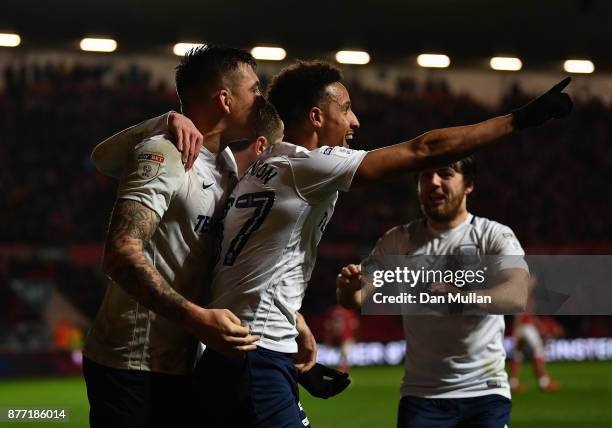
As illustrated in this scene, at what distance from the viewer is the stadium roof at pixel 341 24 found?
56.6 feet

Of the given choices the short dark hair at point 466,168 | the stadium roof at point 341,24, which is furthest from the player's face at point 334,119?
the stadium roof at point 341,24

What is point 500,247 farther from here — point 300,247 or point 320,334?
point 320,334

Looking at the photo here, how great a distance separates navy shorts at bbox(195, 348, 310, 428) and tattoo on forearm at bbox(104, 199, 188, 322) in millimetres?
377

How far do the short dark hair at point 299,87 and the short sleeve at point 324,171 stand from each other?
42cm

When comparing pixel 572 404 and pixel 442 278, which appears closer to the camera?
pixel 442 278

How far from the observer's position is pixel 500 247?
5055mm

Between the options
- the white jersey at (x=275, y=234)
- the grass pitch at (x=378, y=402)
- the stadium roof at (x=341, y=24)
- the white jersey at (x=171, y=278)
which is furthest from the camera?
the stadium roof at (x=341, y=24)

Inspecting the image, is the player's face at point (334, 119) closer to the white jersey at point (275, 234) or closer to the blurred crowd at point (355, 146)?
the white jersey at point (275, 234)

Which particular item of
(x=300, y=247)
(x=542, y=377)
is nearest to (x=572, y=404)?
(x=542, y=377)

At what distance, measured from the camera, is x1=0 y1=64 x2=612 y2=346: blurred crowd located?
Answer: 1013 inches

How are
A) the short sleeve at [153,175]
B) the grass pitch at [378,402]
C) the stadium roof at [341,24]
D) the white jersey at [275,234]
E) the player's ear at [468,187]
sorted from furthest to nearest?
the stadium roof at [341,24], the grass pitch at [378,402], the player's ear at [468,187], the white jersey at [275,234], the short sleeve at [153,175]

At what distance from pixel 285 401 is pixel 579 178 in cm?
2871

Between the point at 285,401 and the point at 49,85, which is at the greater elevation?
the point at 49,85

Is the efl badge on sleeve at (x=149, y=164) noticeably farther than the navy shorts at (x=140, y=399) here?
No
